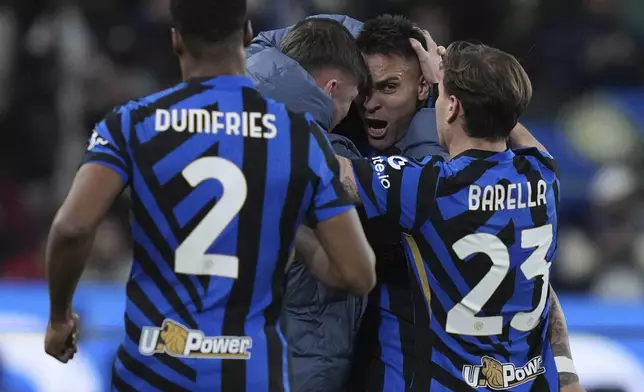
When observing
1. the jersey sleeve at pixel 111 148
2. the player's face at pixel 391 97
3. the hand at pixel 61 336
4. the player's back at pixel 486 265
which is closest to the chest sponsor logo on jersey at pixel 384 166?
the player's back at pixel 486 265

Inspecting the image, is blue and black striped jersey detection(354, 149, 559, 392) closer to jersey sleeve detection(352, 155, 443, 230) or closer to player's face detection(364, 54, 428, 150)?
jersey sleeve detection(352, 155, 443, 230)

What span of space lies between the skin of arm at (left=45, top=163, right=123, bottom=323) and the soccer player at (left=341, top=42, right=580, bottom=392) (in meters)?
0.87

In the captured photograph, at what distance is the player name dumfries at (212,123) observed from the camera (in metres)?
2.96

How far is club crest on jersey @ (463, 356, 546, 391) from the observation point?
3.50 meters

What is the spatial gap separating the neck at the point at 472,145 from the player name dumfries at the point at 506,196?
0.12m

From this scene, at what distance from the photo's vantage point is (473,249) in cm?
345

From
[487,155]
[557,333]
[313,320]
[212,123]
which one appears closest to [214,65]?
[212,123]

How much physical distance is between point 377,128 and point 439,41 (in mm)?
5725

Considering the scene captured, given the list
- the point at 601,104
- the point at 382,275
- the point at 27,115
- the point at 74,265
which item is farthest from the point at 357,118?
the point at 601,104

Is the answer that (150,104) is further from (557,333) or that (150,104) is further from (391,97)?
(557,333)

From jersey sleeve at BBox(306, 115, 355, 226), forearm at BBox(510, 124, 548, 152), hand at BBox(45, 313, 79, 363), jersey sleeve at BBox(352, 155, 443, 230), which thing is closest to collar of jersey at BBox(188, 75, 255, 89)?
jersey sleeve at BBox(306, 115, 355, 226)

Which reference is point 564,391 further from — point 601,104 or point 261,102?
point 601,104

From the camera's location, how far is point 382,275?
150 inches

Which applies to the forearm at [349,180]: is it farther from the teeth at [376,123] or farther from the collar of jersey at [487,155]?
the teeth at [376,123]
